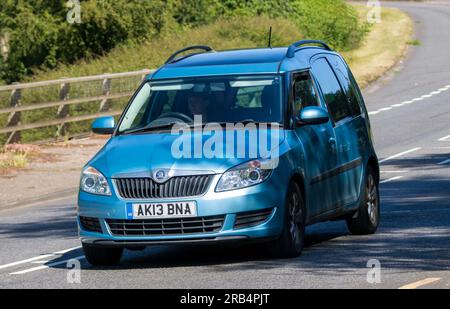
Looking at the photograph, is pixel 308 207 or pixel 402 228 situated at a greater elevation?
pixel 308 207

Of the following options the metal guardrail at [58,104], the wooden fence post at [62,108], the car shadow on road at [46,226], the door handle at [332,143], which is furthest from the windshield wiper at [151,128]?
the wooden fence post at [62,108]

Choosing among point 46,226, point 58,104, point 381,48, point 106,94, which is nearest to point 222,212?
point 46,226

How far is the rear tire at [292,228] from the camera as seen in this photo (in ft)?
40.1

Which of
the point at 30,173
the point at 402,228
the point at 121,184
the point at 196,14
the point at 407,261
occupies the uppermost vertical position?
the point at 121,184

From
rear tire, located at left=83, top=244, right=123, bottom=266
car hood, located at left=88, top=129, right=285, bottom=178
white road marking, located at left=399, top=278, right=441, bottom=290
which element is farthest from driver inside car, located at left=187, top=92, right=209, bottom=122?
white road marking, located at left=399, top=278, right=441, bottom=290

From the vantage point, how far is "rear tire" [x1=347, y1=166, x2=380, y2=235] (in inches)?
564

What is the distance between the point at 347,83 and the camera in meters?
14.9

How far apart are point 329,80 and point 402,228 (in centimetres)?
183

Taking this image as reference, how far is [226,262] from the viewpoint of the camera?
40.8ft

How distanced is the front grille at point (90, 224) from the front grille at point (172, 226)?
221 mm

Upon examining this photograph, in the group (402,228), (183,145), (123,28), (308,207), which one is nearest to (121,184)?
(183,145)

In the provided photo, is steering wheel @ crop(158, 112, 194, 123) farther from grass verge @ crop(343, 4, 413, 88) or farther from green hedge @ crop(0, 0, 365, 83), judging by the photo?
green hedge @ crop(0, 0, 365, 83)

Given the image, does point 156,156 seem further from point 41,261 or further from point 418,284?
point 418,284
